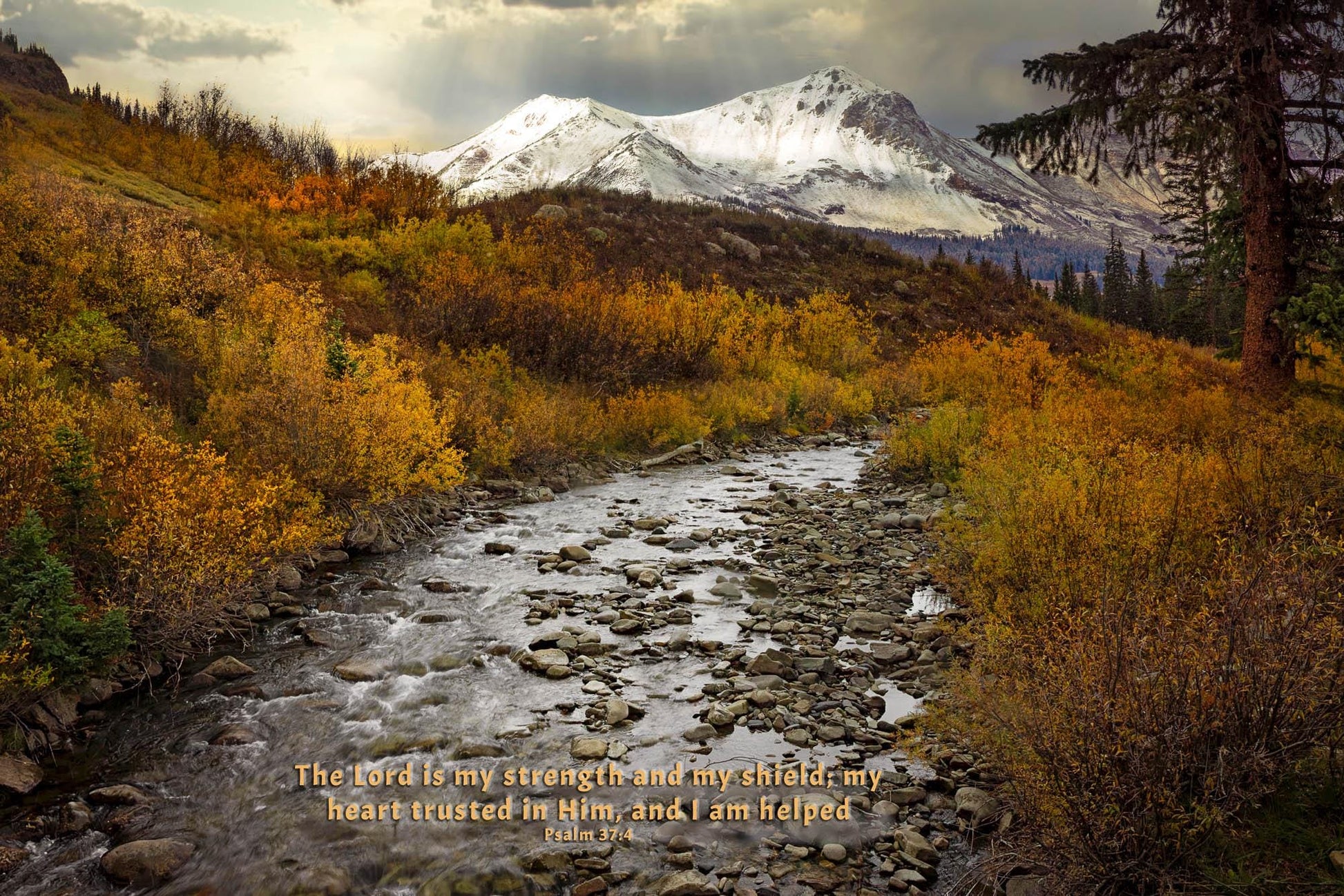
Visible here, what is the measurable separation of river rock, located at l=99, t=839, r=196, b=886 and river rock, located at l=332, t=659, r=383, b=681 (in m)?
2.62

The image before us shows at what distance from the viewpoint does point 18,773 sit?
222 inches

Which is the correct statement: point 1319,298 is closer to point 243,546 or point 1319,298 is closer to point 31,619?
point 243,546

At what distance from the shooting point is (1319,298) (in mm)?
9820

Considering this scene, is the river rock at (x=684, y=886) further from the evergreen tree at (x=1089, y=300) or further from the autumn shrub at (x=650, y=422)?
the evergreen tree at (x=1089, y=300)

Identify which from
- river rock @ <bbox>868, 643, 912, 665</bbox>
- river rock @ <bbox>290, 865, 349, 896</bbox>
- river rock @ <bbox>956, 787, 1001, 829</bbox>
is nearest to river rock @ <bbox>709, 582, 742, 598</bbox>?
river rock @ <bbox>868, 643, 912, 665</bbox>

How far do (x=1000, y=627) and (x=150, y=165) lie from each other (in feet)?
106

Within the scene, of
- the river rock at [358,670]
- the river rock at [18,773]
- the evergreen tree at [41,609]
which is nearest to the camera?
the river rock at [18,773]

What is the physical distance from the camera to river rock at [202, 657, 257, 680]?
7.66 metres

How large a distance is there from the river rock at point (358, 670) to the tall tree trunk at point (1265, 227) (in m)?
13.4

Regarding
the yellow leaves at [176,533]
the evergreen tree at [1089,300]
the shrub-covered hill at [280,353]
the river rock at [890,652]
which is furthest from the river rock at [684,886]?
the evergreen tree at [1089,300]

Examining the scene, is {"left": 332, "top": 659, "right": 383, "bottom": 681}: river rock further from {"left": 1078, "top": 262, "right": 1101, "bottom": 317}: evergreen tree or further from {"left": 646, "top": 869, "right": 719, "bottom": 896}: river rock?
{"left": 1078, "top": 262, "right": 1101, "bottom": 317}: evergreen tree

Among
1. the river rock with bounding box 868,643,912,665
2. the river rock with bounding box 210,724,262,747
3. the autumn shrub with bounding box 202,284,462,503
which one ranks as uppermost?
the autumn shrub with bounding box 202,284,462,503

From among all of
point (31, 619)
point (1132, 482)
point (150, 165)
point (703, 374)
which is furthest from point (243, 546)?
point (150, 165)

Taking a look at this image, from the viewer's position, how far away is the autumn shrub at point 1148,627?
366cm
